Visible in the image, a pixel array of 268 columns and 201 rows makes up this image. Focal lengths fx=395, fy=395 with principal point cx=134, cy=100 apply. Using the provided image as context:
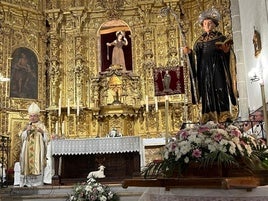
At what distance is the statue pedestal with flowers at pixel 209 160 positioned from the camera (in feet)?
11.4

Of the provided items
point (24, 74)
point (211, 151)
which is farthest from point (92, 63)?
point (211, 151)

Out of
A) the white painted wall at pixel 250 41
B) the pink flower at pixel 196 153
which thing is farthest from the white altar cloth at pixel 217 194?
the white painted wall at pixel 250 41

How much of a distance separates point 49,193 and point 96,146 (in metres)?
2.06

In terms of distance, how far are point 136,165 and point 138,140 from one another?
2.61 feet

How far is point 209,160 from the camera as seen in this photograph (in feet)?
11.5

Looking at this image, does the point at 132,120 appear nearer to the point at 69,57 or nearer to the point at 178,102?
the point at 178,102

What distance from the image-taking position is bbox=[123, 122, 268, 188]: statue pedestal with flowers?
137 inches

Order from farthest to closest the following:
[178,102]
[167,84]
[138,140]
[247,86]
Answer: [178,102], [247,86], [138,140], [167,84]

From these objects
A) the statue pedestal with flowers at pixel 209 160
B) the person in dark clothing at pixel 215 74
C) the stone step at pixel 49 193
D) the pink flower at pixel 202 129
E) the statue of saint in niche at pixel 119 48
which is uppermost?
the statue of saint in niche at pixel 119 48

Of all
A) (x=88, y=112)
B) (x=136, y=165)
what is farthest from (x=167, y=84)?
(x=88, y=112)

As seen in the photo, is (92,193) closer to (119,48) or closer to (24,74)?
(24,74)

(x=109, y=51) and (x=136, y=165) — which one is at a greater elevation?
(x=109, y=51)

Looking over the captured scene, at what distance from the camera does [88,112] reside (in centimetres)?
1552

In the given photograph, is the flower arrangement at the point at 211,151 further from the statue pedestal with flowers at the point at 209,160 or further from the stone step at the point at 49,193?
the stone step at the point at 49,193
